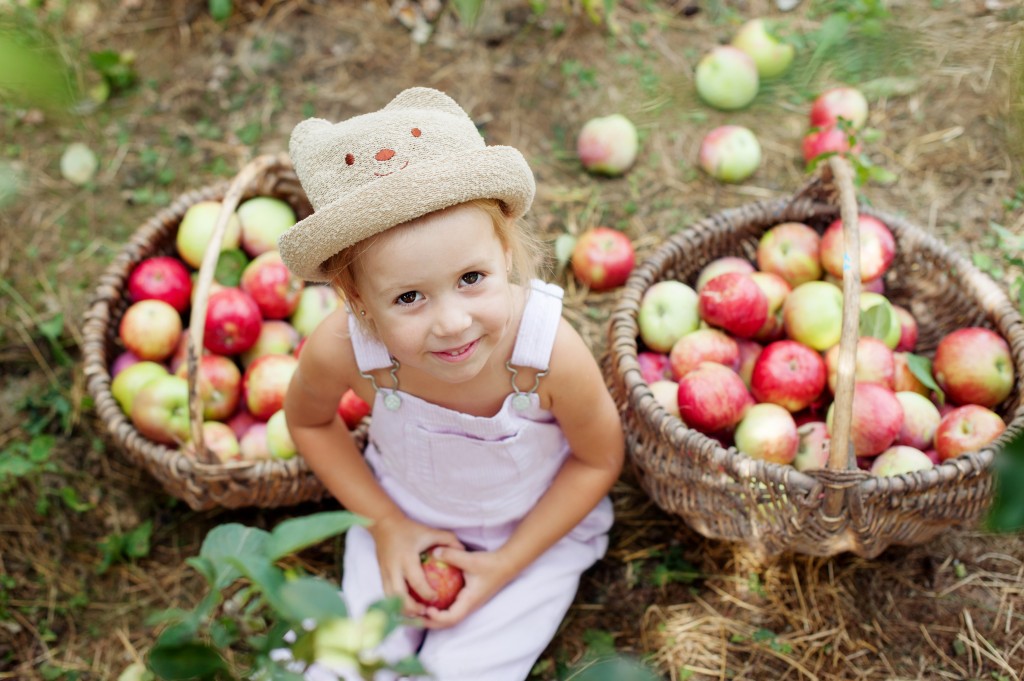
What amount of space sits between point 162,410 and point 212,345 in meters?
0.28

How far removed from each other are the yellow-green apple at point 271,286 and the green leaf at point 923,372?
1.75 m

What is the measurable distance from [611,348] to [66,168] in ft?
7.53

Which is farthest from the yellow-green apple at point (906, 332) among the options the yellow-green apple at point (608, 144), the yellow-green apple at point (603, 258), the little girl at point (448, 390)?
the yellow-green apple at point (608, 144)

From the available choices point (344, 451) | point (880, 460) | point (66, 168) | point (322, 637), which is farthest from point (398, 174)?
point (66, 168)

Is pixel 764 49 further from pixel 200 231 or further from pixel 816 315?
pixel 200 231

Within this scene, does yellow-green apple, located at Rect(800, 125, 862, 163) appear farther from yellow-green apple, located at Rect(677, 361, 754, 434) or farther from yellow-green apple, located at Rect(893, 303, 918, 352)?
yellow-green apple, located at Rect(677, 361, 754, 434)

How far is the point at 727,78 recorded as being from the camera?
3211mm

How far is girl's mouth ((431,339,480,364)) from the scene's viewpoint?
60.4 inches

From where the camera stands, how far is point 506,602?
6.86 feet

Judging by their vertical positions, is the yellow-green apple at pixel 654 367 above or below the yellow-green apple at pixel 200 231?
below

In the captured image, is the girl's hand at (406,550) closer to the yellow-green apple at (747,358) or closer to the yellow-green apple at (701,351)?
the yellow-green apple at (701,351)

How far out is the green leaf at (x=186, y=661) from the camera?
709mm

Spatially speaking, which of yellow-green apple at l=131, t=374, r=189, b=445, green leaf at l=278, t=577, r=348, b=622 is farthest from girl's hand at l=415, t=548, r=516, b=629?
green leaf at l=278, t=577, r=348, b=622

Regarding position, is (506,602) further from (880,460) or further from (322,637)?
(322,637)
